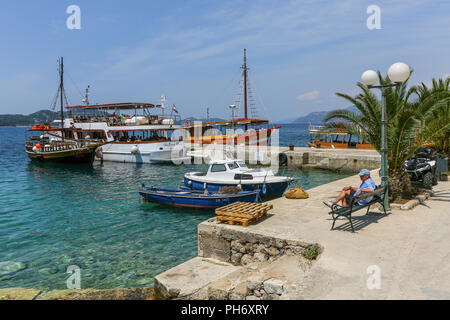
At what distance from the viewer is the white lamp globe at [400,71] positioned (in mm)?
8422

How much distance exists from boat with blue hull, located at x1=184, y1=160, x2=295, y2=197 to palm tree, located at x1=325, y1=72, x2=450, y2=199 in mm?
6428

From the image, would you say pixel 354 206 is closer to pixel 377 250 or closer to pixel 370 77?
pixel 377 250

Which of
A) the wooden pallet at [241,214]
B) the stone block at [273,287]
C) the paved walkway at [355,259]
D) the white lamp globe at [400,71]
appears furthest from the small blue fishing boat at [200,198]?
the stone block at [273,287]

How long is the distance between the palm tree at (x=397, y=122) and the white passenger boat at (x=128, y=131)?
86.6 feet

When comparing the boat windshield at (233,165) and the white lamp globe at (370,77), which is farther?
the boat windshield at (233,165)

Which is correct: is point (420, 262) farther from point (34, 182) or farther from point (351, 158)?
point (34, 182)

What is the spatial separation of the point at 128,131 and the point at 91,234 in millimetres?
27552

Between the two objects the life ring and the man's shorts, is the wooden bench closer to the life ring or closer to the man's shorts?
the man's shorts

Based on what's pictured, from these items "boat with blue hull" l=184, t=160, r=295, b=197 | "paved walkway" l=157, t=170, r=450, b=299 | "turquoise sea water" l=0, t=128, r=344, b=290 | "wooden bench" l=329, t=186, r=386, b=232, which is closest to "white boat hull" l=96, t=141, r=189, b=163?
"turquoise sea water" l=0, t=128, r=344, b=290

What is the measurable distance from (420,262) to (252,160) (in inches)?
1104

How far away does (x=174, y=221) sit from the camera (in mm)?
14086

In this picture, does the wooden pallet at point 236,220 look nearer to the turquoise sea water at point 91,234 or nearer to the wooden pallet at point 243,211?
the wooden pallet at point 243,211

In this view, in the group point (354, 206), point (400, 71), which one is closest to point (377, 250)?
point (354, 206)

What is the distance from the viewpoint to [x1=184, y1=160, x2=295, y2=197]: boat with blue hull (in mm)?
16578
